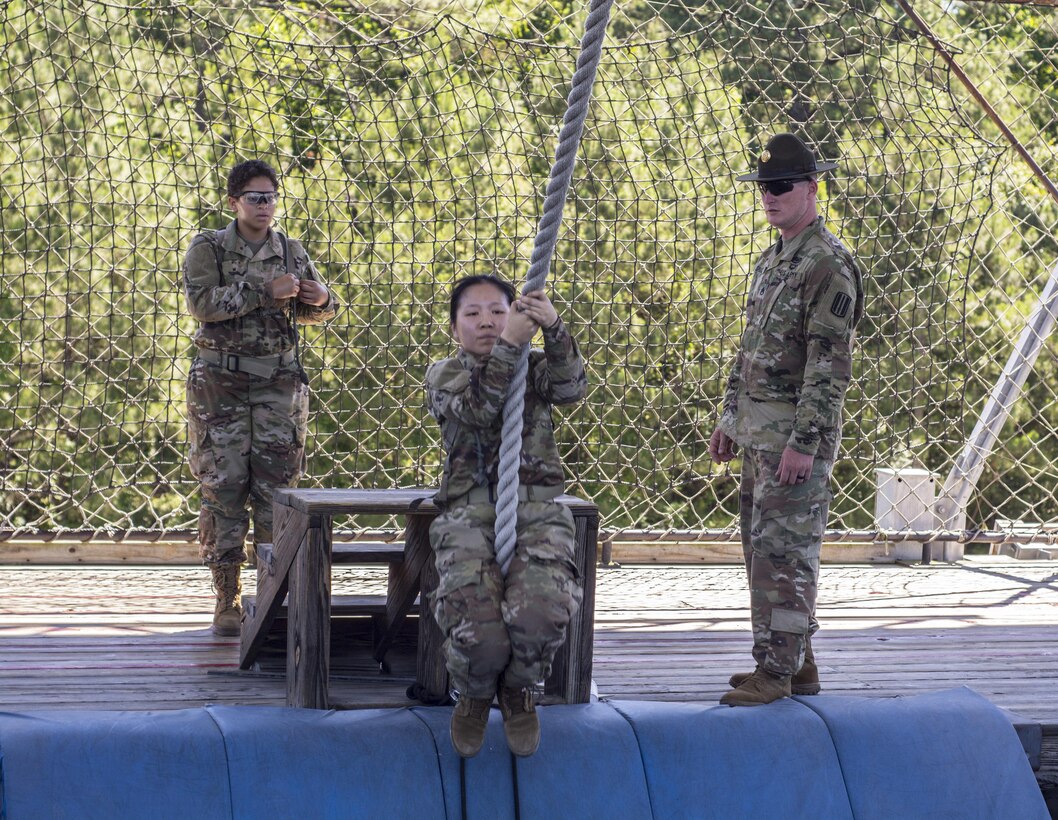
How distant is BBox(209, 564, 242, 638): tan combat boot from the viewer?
4.41 m

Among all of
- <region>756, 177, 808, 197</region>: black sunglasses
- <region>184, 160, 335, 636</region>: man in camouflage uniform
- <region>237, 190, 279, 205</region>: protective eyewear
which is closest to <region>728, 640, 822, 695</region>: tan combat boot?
<region>756, 177, 808, 197</region>: black sunglasses

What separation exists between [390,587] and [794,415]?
111cm

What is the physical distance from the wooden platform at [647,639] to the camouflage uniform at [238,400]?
42 cm

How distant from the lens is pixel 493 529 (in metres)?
3.07

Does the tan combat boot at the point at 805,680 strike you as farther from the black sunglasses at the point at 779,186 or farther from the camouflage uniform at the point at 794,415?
the black sunglasses at the point at 779,186

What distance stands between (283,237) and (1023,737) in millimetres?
2596

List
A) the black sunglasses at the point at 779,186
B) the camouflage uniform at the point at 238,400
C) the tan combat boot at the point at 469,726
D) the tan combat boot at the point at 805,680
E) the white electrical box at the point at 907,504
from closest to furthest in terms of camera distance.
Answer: the tan combat boot at the point at 469,726
the black sunglasses at the point at 779,186
the tan combat boot at the point at 805,680
the camouflage uniform at the point at 238,400
the white electrical box at the point at 907,504

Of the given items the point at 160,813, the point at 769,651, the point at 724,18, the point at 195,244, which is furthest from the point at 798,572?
the point at 724,18

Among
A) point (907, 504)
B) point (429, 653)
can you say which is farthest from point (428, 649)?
point (907, 504)

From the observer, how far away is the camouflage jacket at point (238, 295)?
168 inches

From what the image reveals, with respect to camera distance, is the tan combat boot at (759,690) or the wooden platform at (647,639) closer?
the tan combat boot at (759,690)

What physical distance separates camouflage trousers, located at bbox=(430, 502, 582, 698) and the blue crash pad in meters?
0.28

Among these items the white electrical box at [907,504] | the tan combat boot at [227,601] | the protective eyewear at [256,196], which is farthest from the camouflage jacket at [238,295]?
the white electrical box at [907,504]

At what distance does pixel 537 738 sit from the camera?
120 inches
